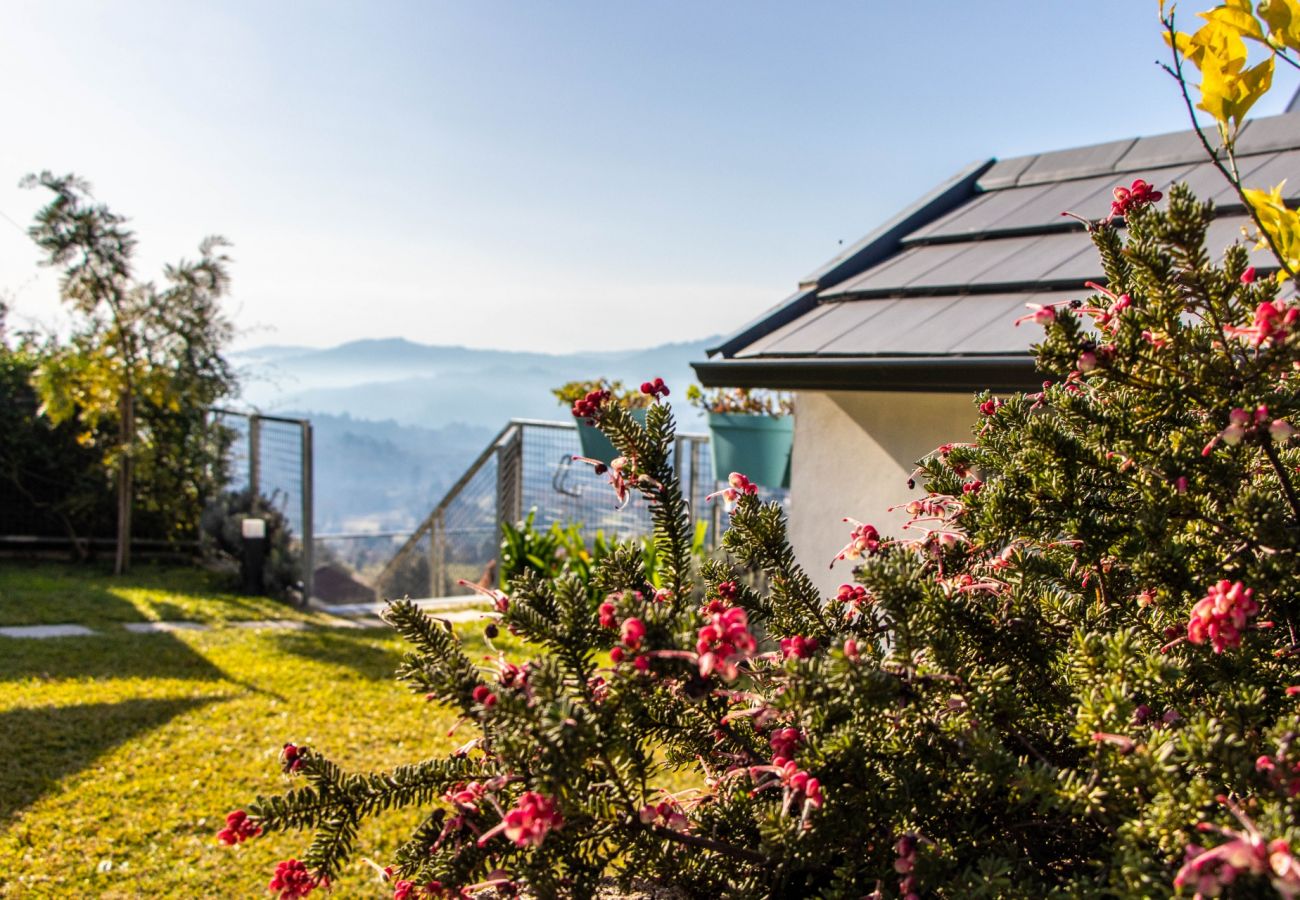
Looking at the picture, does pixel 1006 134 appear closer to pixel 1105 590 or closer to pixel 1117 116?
pixel 1117 116

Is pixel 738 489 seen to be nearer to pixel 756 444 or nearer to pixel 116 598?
pixel 756 444

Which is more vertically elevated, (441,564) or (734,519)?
(734,519)

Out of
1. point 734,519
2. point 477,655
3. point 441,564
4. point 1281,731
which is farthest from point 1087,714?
point 441,564

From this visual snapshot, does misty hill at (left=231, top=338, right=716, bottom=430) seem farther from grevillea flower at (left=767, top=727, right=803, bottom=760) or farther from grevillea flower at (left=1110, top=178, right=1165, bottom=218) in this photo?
grevillea flower at (left=767, top=727, right=803, bottom=760)

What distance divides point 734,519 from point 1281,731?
77 centimetres

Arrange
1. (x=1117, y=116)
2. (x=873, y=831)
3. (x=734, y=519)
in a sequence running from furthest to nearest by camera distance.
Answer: (x=1117, y=116) < (x=734, y=519) < (x=873, y=831)

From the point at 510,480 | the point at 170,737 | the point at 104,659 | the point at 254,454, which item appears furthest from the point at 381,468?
the point at 170,737

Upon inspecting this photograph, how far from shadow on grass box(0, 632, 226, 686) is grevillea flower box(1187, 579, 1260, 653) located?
6772 millimetres

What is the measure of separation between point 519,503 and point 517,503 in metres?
0.03

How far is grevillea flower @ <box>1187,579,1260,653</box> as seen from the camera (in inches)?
36.3

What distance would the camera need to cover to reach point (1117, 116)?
8.72 meters

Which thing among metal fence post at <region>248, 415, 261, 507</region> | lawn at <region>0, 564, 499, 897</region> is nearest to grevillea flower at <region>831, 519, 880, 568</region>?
lawn at <region>0, 564, 499, 897</region>

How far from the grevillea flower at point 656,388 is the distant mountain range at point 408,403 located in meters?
28.3

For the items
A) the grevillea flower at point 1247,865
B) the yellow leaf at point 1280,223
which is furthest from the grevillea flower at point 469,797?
the yellow leaf at point 1280,223
